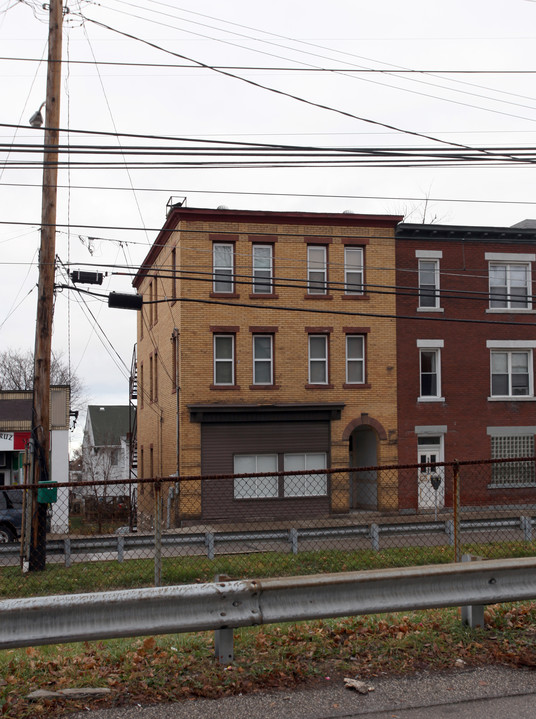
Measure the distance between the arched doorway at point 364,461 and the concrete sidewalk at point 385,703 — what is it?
77.5 feet

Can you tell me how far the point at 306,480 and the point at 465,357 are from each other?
26.8 feet

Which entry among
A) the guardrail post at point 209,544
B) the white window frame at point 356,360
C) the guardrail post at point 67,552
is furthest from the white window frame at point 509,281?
the guardrail post at point 67,552

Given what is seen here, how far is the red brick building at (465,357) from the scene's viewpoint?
30422 millimetres

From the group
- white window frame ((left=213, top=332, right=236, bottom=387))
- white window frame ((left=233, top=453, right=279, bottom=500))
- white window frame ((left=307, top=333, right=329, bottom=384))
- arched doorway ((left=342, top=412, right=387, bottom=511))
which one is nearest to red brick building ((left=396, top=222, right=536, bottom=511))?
arched doorway ((left=342, top=412, right=387, bottom=511))

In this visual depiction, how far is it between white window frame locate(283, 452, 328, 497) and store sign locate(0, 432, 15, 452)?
11166mm

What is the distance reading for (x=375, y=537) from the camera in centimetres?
1677

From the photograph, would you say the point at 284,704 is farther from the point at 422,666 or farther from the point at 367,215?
the point at 367,215

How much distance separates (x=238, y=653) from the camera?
237 inches

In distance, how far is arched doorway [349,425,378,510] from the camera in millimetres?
29859

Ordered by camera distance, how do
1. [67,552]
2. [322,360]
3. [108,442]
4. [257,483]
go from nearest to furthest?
[67,552]
[257,483]
[322,360]
[108,442]

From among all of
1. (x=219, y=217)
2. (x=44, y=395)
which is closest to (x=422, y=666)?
(x=44, y=395)

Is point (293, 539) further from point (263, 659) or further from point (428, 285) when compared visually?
point (428, 285)

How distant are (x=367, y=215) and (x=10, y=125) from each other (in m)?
18.1

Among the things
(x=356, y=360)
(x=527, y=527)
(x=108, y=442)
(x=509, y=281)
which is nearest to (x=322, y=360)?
(x=356, y=360)
